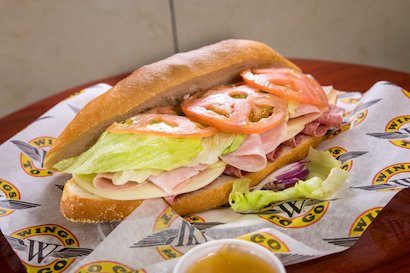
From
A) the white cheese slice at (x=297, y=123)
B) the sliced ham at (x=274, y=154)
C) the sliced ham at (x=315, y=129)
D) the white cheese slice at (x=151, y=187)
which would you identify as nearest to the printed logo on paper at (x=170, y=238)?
the white cheese slice at (x=151, y=187)

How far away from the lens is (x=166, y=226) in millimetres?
1692

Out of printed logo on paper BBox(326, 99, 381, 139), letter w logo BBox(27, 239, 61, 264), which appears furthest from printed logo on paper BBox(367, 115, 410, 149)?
letter w logo BBox(27, 239, 61, 264)

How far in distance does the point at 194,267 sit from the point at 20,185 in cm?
99

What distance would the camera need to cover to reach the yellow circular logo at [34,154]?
2.18 m

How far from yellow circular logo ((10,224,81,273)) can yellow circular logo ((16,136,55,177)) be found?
1.25 feet

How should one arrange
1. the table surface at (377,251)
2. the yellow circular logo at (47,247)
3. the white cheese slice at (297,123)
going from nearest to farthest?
the table surface at (377,251)
the yellow circular logo at (47,247)
the white cheese slice at (297,123)

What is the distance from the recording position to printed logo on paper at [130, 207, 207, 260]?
1.59m

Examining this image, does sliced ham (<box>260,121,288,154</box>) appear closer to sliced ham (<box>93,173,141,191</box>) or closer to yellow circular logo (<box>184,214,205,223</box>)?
yellow circular logo (<box>184,214,205,223</box>)

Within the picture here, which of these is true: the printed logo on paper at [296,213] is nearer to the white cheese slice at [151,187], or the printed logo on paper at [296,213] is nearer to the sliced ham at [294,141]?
the white cheese slice at [151,187]

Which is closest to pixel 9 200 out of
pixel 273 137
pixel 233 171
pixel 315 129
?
pixel 233 171

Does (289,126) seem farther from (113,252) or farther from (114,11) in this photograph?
(114,11)

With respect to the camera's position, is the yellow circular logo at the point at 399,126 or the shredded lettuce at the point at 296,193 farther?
the yellow circular logo at the point at 399,126

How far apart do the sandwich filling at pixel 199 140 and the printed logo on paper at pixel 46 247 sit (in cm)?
18

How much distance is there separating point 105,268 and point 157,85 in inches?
30.1
